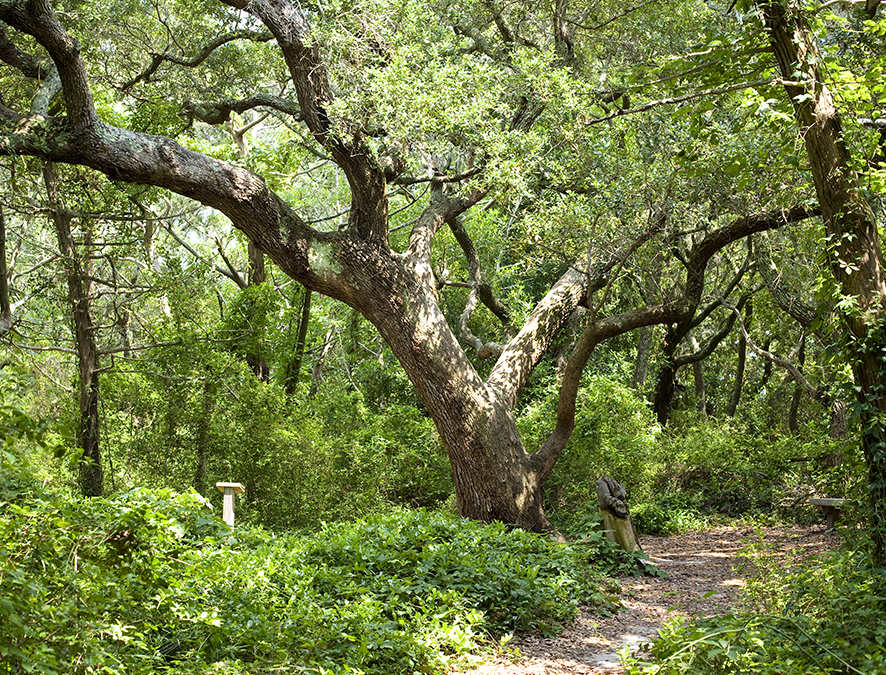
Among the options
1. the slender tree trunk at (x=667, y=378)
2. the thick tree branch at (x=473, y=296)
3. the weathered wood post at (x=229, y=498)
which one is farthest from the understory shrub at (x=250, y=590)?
the slender tree trunk at (x=667, y=378)

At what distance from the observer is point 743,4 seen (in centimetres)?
450

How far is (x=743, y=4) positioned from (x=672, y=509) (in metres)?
9.35

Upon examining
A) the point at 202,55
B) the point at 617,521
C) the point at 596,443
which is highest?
the point at 202,55

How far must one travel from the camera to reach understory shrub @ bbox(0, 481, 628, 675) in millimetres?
2915

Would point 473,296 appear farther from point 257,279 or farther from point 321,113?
point 257,279

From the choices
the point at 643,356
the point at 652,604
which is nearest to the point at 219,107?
the point at 652,604

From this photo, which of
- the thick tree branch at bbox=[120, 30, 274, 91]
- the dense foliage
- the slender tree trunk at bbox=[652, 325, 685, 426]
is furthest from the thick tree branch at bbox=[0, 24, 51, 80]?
the slender tree trunk at bbox=[652, 325, 685, 426]

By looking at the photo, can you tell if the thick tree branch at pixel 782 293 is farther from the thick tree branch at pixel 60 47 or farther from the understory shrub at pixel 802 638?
the thick tree branch at pixel 60 47

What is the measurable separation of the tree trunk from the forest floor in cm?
131

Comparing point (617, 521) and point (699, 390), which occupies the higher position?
point (699, 390)

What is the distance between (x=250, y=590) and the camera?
456cm

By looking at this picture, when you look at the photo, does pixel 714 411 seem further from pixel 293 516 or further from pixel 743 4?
pixel 743 4

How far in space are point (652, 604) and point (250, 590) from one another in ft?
12.4

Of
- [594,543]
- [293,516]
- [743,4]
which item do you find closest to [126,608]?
[743,4]
